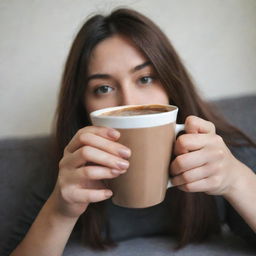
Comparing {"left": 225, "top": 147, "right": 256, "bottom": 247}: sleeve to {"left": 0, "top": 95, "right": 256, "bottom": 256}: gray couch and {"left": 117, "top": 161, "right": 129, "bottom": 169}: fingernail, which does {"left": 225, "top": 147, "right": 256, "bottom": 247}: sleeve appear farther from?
{"left": 117, "top": 161, "right": 129, "bottom": 169}: fingernail

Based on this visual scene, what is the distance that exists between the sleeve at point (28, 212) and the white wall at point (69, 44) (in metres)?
0.34

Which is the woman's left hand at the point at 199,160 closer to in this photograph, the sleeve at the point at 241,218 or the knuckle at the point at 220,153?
the knuckle at the point at 220,153

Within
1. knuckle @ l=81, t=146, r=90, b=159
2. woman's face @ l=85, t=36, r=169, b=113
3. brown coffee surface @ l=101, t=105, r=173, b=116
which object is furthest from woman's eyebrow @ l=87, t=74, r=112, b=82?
knuckle @ l=81, t=146, r=90, b=159

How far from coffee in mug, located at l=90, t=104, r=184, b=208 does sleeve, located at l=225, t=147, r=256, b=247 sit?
0.38 metres

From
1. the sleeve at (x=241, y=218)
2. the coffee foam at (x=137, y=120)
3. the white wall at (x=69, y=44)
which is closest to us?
the coffee foam at (x=137, y=120)

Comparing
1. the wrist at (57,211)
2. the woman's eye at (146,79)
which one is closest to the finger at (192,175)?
the wrist at (57,211)

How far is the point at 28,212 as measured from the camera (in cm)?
86

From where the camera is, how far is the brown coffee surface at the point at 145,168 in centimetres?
43

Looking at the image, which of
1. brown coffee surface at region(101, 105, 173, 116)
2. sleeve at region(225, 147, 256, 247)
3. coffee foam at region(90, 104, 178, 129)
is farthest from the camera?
sleeve at region(225, 147, 256, 247)

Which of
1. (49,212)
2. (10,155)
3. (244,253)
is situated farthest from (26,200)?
(244,253)

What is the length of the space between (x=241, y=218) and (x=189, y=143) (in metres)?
0.43

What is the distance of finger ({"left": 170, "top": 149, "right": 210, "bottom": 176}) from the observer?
1.57ft

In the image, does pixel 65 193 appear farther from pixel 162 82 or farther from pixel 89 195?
pixel 162 82

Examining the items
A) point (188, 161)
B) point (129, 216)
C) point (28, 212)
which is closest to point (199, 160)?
point (188, 161)
